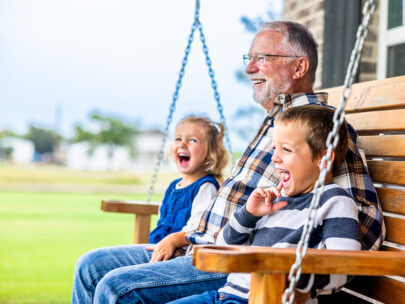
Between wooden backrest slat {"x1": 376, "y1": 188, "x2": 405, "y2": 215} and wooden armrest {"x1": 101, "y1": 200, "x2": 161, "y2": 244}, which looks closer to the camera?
wooden backrest slat {"x1": 376, "y1": 188, "x2": 405, "y2": 215}

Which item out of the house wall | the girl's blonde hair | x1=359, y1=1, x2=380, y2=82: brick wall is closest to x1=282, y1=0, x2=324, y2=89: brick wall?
the house wall

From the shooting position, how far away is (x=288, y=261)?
1.17 metres

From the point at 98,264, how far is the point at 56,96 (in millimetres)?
19060

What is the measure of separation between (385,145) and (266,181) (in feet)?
1.42

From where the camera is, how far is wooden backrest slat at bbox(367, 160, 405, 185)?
5.54 ft

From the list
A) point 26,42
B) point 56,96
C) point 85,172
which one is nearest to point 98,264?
point 85,172

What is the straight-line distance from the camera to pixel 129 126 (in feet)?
61.8

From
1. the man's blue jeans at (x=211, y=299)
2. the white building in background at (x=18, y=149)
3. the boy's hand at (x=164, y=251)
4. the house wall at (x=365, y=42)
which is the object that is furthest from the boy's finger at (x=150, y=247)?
the white building in background at (x=18, y=149)

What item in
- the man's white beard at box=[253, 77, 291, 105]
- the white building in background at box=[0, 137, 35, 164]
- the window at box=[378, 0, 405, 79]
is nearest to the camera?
the man's white beard at box=[253, 77, 291, 105]

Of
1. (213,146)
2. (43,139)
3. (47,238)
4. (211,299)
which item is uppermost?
(43,139)

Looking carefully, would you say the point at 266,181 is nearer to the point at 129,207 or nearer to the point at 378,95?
the point at 378,95

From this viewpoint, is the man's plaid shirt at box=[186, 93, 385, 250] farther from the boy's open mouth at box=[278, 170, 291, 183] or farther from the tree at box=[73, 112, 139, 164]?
the tree at box=[73, 112, 139, 164]

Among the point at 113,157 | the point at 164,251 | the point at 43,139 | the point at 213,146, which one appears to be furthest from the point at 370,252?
the point at 43,139

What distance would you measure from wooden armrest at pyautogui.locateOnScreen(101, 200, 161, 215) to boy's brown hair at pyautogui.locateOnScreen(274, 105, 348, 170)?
1.14 metres
